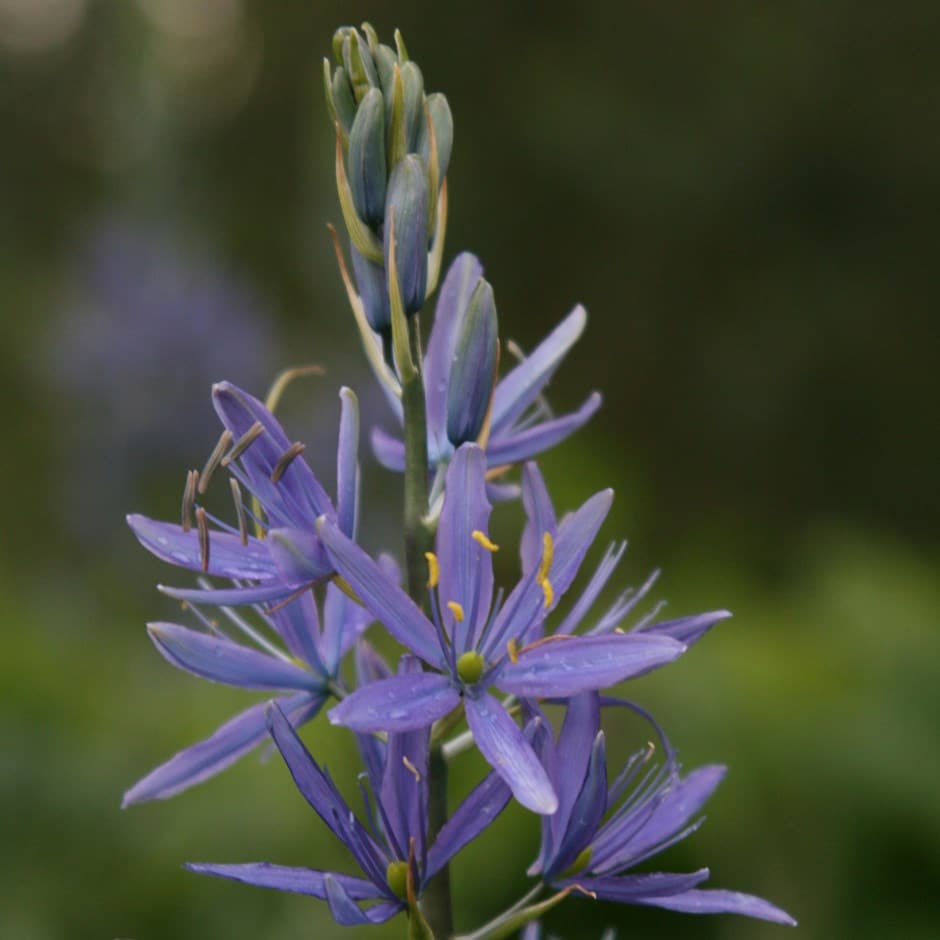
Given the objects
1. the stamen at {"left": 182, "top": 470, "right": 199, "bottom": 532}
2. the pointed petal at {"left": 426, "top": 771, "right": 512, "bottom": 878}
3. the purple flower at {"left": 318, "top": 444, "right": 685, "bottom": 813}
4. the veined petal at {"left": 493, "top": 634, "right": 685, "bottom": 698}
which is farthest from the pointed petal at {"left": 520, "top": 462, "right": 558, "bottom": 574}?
the stamen at {"left": 182, "top": 470, "right": 199, "bottom": 532}

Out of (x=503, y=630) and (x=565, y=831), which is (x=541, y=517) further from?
(x=565, y=831)

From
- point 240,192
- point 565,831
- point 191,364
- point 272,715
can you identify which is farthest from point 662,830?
point 240,192

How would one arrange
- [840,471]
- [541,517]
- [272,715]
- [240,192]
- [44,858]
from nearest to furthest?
[272,715]
[541,517]
[44,858]
[840,471]
[240,192]

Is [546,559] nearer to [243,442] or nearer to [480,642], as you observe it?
[480,642]

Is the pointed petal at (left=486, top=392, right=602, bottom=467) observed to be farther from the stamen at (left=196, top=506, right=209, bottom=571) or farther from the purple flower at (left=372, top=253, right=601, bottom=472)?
the stamen at (left=196, top=506, right=209, bottom=571)

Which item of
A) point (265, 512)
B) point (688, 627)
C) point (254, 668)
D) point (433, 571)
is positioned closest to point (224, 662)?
point (254, 668)
